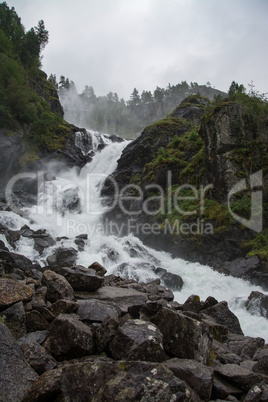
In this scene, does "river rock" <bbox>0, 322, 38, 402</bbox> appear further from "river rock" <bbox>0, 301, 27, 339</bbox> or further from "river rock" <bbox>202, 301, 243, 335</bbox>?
"river rock" <bbox>202, 301, 243, 335</bbox>

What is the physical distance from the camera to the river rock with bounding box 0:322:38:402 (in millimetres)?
3219

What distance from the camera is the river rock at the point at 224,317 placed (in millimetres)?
A: 8703

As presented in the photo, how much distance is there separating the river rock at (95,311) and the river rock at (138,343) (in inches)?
39.4

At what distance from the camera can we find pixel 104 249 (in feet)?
60.0

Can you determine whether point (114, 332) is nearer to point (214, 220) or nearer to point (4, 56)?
point (214, 220)

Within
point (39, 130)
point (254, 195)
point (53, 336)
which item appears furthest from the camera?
point (39, 130)

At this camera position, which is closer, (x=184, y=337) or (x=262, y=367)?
(x=184, y=337)

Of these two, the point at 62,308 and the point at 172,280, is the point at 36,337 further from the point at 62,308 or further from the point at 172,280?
the point at 172,280

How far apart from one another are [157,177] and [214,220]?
377 inches

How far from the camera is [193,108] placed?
40.7 metres

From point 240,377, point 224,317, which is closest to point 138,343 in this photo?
point 240,377

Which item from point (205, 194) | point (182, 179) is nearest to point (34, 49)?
point (182, 179)

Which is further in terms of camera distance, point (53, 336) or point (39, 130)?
point (39, 130)

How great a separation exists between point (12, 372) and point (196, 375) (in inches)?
101
